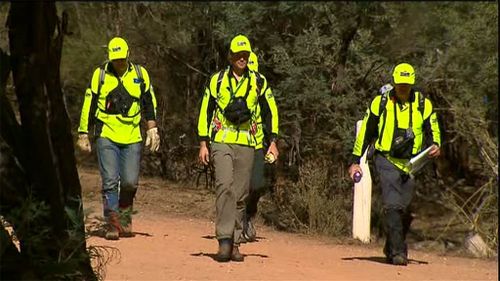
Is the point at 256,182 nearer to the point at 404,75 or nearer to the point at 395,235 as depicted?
the point at 395,235

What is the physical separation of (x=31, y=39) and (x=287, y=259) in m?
4.54

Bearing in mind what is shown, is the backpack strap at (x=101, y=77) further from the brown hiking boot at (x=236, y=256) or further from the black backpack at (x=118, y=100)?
the brown hiking boot at (x=236, y=256)

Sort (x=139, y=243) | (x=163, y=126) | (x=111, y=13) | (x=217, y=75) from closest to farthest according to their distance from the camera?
(x=217, y=75), (x=139, y=243), (x=163, y=126), (x=111, y=13)

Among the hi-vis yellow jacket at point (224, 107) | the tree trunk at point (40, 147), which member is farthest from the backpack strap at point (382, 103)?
the tree trunk at point (40, 147)

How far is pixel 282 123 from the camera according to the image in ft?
47.2

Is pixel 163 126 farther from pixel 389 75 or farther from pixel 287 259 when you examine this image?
pixel 287 259

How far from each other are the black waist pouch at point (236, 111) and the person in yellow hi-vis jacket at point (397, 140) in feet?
4.36

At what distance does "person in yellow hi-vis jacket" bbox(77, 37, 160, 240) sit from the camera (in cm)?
1052

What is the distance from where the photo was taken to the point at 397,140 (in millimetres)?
9883

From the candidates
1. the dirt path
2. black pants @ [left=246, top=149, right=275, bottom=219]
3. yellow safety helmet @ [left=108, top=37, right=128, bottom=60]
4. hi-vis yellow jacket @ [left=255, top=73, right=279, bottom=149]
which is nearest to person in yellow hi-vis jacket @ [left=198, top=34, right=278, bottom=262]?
hi-vis yellow jacket @ [left=255, top=73, right=279, bottom=149]

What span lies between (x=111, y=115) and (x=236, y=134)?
1.76 metres

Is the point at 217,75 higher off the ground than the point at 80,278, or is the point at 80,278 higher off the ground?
the point at 217,75

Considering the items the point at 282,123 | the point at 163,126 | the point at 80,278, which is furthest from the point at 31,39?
the point at 163,126

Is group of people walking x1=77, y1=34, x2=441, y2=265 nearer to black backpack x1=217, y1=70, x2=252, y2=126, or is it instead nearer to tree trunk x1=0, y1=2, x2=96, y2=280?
black backpack x1=217, y1=70, x2=252, y2=126
